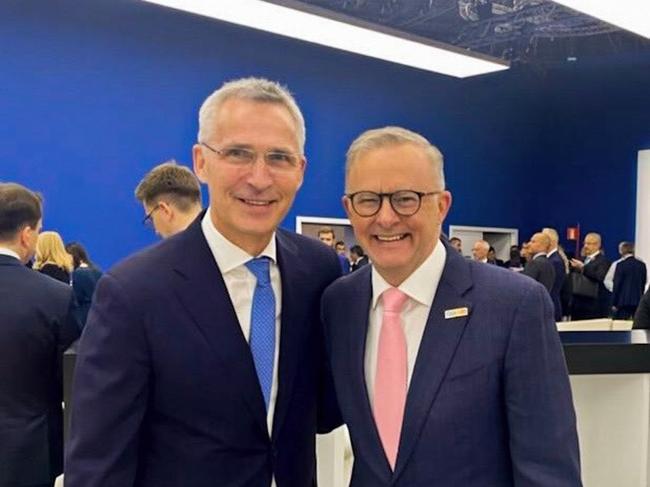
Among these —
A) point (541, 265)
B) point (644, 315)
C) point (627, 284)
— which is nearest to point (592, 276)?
point (627, 284)

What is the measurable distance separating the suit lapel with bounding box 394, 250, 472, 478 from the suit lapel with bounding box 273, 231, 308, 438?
255mm

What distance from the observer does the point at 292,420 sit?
141cm

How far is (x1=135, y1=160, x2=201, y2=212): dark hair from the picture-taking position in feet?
9.05

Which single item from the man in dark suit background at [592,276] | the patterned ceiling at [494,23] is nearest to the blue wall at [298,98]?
the patterned ceiling at [494,23]

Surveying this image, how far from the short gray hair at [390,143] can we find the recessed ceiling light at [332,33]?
4186mm

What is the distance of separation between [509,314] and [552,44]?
8.98m

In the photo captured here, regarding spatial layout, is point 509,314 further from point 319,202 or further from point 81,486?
point 319,202

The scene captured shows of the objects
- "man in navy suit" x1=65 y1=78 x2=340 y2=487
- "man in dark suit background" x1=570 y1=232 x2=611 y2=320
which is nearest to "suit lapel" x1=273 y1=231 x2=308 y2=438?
"man in navy suit" x1=65 y1=78 x2=340 y2=487

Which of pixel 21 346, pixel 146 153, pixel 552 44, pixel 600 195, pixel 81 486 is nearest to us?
pixel 81 486

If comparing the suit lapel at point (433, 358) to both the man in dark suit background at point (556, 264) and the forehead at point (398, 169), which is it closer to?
the forehead at point (398, 169)

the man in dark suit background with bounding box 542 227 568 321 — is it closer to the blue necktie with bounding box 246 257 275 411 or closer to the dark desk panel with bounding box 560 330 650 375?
the dark desk panel with bounding box 560 330 650 375

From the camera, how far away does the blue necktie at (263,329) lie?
135cm

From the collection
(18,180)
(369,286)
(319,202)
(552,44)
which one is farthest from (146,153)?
(369,286)

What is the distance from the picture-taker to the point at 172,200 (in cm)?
276
